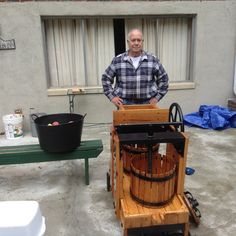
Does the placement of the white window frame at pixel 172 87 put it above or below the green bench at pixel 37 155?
above

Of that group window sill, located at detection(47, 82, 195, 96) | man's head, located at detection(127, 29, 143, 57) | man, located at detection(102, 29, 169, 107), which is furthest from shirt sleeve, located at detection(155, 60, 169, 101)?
window sill, located at detection(47, 82, 195, 96)

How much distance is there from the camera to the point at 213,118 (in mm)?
4945

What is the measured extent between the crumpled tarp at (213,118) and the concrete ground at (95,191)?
28.2 inches

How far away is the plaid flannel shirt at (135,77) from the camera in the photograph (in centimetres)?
303

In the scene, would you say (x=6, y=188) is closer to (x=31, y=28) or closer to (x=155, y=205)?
(x=155, y=205)

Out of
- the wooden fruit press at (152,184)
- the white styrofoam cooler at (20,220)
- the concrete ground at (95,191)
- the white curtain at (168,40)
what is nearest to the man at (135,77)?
the wooden fruit press at (152,184)

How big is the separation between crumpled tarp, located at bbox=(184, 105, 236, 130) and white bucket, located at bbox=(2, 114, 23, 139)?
2907 mm

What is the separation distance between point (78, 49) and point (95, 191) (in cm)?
294

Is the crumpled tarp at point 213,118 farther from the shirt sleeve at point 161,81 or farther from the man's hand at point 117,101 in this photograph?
the man's hand at point 117,101

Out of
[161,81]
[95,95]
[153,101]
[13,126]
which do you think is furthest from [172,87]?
[13,126]

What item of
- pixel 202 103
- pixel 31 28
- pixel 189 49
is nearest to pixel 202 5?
pixel 189 49

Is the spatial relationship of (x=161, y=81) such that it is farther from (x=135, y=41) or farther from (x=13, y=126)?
(x=13, y=126)

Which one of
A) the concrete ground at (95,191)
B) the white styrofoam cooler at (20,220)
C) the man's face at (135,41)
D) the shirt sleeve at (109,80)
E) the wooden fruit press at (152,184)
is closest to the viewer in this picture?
the white styrofoam cooler at (20,220)

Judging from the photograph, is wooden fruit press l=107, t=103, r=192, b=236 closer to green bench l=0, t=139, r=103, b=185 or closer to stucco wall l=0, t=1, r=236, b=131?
green bench l=0, t=139, r=103, b=185
